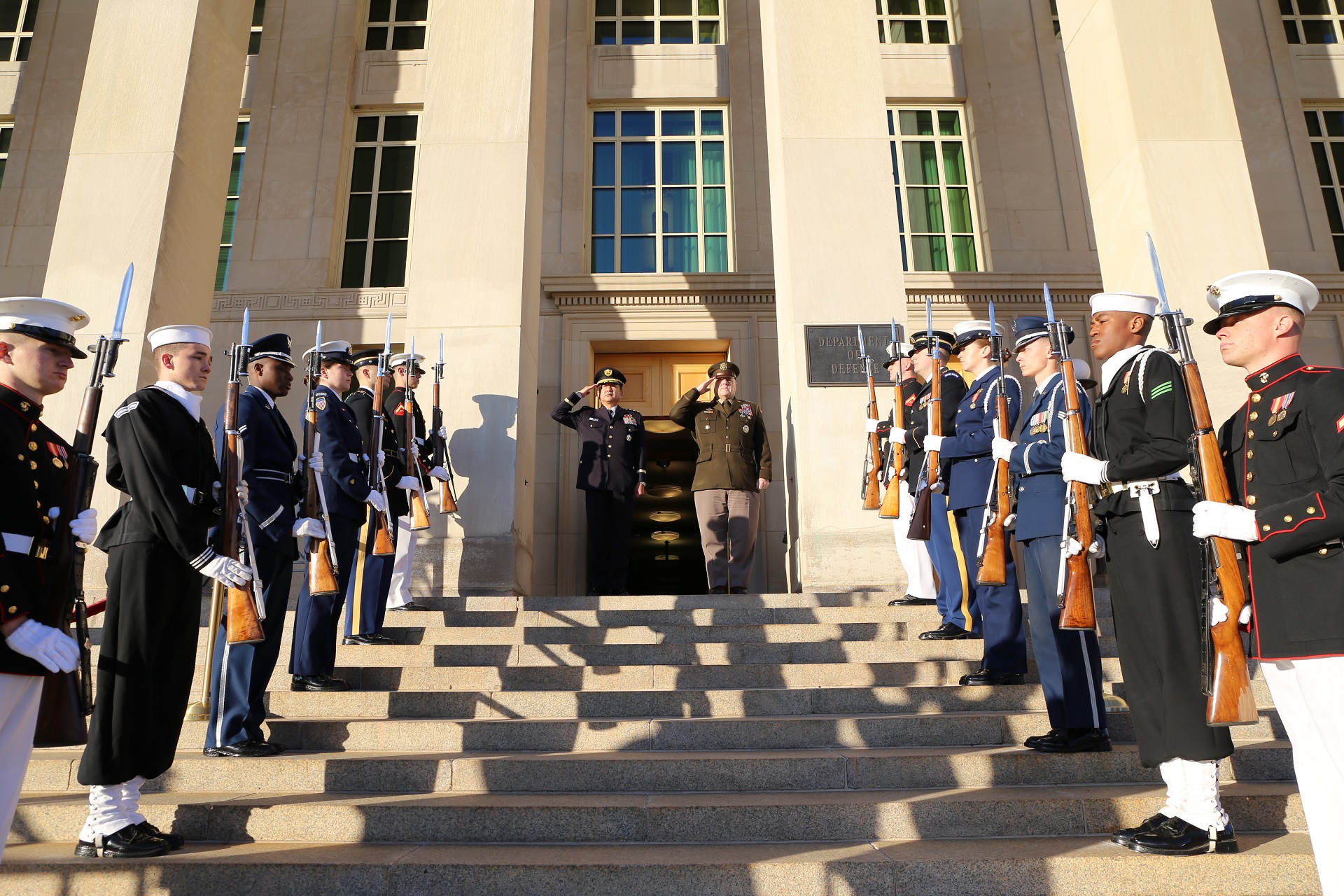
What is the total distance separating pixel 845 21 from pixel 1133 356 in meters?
7.32

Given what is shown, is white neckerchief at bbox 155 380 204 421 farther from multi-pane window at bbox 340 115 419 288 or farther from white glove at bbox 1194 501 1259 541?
multi-pane window at bbox 340 115 419 288

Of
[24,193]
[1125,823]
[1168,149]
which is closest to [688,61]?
[1168,149]

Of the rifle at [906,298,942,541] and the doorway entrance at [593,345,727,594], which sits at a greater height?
the doorway entrance at [593,345,727,594]

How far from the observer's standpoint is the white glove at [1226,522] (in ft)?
10.6

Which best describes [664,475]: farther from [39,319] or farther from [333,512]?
[39,319]

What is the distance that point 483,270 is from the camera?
9500 millimetres

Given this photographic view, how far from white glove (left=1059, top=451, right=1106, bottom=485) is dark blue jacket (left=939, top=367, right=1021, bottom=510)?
1.45 m

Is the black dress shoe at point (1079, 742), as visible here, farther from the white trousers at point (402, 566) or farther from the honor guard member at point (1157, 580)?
the white trousers at point (402, 566)

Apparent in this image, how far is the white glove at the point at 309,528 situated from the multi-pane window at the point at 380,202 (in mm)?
8728

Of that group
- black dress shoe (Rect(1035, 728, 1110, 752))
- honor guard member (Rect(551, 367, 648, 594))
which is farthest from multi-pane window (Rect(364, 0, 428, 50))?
black dress shoe (Rect(1035, 728, 1110, 752))

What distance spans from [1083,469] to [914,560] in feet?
12.2

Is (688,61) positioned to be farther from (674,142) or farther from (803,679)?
(803,679)

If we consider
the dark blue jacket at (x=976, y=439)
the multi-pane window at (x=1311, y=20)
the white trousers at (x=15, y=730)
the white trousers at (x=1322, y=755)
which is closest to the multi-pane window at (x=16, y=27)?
the white trousers at (x=15, y=730)

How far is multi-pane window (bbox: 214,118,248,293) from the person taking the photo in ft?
43.4
